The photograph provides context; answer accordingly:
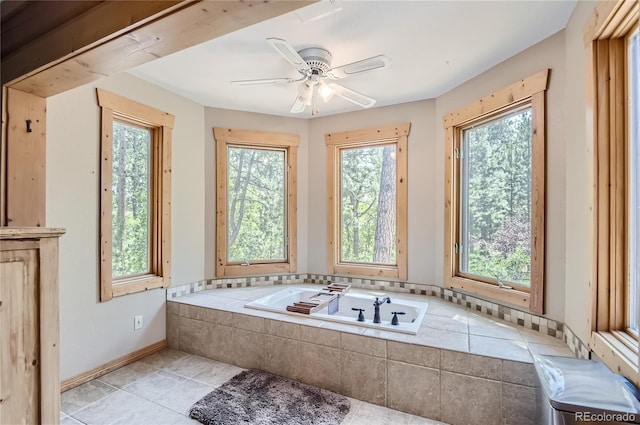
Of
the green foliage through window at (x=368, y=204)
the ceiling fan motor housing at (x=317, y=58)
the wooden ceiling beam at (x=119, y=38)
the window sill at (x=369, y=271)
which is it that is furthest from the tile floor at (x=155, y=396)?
the ceiling fan motor housing at (x=317, y=58)

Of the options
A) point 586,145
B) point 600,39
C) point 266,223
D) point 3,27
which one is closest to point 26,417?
point 3,27

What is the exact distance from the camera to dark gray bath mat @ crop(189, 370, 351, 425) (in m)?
1.89

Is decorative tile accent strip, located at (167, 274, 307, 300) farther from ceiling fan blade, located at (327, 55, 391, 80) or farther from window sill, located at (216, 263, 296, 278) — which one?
ceiling fan blade, located at (327, 55, 391, 80)

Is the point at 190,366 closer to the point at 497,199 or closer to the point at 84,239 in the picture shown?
the point at 84,239

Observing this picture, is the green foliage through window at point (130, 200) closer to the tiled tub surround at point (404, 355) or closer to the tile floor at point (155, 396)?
the tiled tub surround at point (404, 355)

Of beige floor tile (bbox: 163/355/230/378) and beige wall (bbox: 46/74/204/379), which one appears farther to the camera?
beige floor tile (bbox: 163/355/230/378)

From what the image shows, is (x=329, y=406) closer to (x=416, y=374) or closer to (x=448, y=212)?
(x=416, y=374)

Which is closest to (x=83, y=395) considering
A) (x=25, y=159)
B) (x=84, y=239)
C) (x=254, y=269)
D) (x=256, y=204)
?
(x=84, y=239)

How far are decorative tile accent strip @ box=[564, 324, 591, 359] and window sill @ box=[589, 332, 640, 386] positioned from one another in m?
0.10

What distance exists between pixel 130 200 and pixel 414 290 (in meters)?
2.84

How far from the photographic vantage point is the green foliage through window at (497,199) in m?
2.27

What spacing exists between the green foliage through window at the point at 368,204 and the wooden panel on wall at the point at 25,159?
8.58 ft

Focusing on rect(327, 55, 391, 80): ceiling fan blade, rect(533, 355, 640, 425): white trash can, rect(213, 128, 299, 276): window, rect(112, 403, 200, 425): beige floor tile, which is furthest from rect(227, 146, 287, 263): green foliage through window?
rect(533, 355, 640, 425): white trash can

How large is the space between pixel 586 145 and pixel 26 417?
2854 millimetres
